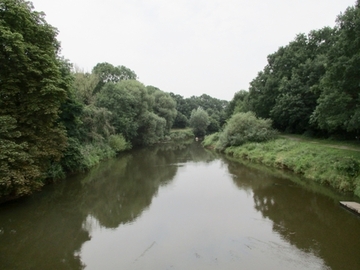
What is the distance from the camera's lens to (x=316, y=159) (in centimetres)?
1881

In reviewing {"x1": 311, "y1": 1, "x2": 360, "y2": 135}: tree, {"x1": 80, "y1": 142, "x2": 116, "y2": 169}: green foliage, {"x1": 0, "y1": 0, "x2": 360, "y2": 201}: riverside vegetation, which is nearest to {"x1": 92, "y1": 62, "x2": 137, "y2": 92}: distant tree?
Result: {"x1": 0, "y1": 0, "x2": 360, "y2": 201}: riverside vegetation

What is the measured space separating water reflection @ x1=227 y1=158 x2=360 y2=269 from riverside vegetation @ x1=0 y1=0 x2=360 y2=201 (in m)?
2.40

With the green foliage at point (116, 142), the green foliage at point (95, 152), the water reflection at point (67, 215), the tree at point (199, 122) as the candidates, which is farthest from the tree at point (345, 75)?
the tree at point (199, 122)

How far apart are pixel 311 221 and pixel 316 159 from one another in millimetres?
8581

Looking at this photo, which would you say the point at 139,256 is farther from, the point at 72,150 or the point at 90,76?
the point at 90,76

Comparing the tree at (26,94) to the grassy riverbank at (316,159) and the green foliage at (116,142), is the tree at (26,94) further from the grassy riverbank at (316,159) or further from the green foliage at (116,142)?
the green foliage at (116,142)

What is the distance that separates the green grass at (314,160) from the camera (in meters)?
14.9

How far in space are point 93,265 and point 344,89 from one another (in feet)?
50.5

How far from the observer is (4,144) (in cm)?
1165

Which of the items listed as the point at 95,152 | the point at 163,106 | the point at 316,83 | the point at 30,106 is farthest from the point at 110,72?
the point at 30,106

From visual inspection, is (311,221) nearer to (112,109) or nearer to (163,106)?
(112,109)

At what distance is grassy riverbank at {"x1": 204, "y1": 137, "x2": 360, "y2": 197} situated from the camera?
49.0ft

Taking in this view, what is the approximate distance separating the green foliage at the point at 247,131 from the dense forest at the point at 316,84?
2.32m

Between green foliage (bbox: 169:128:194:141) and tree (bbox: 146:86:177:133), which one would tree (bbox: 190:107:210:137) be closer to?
green foliage (bbox: 169:128:194:141)
